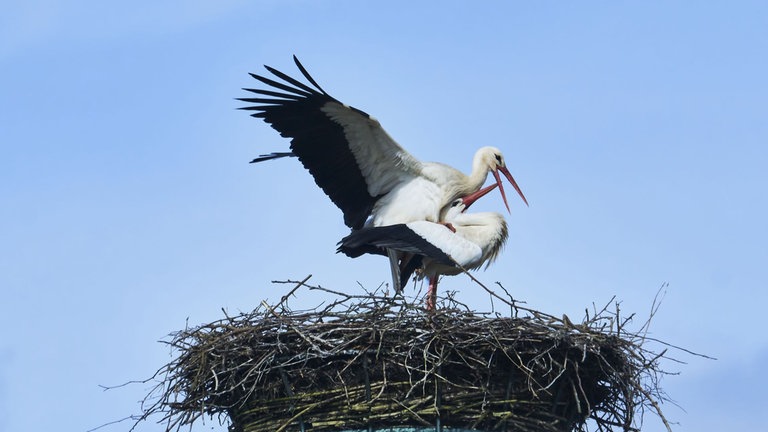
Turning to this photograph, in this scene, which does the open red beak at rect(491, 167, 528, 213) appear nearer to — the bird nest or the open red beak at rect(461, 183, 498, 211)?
the open red beak at rect(461, 183, 498, 211)

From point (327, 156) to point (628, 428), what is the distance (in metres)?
3.36

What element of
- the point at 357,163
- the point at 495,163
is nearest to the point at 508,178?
the point at 495,163

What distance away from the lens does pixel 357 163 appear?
10.7 metres

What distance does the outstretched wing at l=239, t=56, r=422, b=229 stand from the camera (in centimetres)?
1038

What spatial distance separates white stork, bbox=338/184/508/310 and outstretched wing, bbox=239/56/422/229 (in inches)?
17.4

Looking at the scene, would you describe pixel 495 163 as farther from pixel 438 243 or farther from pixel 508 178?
pixel 438 243

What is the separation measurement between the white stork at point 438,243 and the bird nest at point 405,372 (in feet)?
4.72

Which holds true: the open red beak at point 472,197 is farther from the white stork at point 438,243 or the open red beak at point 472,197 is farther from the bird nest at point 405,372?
the bird nest at point 405,372

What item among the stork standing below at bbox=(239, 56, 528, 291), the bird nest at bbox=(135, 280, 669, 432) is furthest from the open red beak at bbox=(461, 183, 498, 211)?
the bird nest at bbox=(135, 280, 669, 432)

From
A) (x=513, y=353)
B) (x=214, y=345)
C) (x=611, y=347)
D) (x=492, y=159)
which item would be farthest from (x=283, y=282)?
(x=492, y=159)

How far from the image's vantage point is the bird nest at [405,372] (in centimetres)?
832

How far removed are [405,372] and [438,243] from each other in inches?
Result: 78.7

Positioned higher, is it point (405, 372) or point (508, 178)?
point (508, 178)

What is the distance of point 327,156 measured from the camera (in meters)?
10.7
